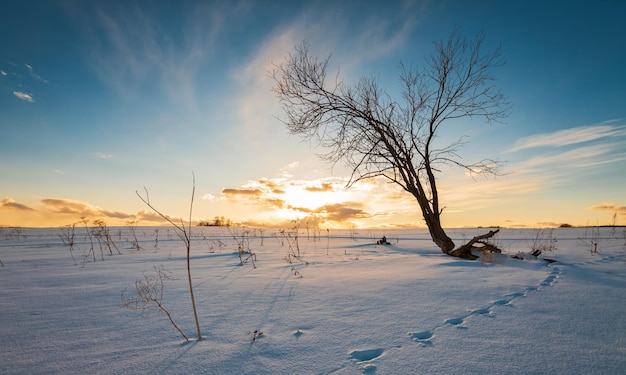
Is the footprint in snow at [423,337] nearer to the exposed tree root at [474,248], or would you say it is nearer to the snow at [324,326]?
the snow at [324,326]

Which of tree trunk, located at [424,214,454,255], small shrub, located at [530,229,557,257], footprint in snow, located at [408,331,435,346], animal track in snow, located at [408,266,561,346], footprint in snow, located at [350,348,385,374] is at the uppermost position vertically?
tree trunk, located at [424,214,454,255]

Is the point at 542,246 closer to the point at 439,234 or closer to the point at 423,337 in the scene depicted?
the point at 439,234

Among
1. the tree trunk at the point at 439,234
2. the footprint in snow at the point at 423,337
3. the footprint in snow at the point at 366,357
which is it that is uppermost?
the tree trunk at the point at 439,234

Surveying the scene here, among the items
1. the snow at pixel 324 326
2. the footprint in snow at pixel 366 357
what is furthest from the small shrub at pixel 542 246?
the footprint in snow at pixel 366 357

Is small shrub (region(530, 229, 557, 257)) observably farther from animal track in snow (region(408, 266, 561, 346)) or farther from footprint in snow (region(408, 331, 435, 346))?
footprint in snow (region(408, 331, 435, 346))

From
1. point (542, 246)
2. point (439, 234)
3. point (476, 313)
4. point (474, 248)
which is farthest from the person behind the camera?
point (542, 246)

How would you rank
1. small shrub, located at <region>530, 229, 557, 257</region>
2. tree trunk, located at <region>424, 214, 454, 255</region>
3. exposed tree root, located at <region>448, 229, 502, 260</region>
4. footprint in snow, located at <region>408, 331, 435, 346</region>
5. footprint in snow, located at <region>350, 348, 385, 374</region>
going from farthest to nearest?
tree trunk, located at <region>424, 214, 454, 255</region>
small shrub, located at <region>530, 229, 557, 257</region>
exposed tree root, located at <region>448, 229, 502, 260</region>
footprint in snow, located at <region>408, 331, 435, 346</region>
footprint in snow, located at <region>350, 348, 385, 374</region>

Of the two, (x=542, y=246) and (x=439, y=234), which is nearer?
(x=439, y=234)

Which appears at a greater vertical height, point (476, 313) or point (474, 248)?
point (474, 248)

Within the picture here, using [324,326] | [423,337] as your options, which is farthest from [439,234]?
[324,326]

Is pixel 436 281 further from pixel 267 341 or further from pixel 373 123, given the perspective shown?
pixel 373 123

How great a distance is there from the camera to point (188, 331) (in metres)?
1.79

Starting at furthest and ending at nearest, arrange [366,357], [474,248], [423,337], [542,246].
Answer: [542,246], [474,248], [423,337], [366,357]

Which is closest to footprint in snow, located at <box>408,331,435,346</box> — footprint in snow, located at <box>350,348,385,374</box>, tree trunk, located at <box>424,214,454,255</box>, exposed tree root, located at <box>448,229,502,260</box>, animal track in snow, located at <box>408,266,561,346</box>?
animal track in snow, located at <box>408,266,561,346</box>
